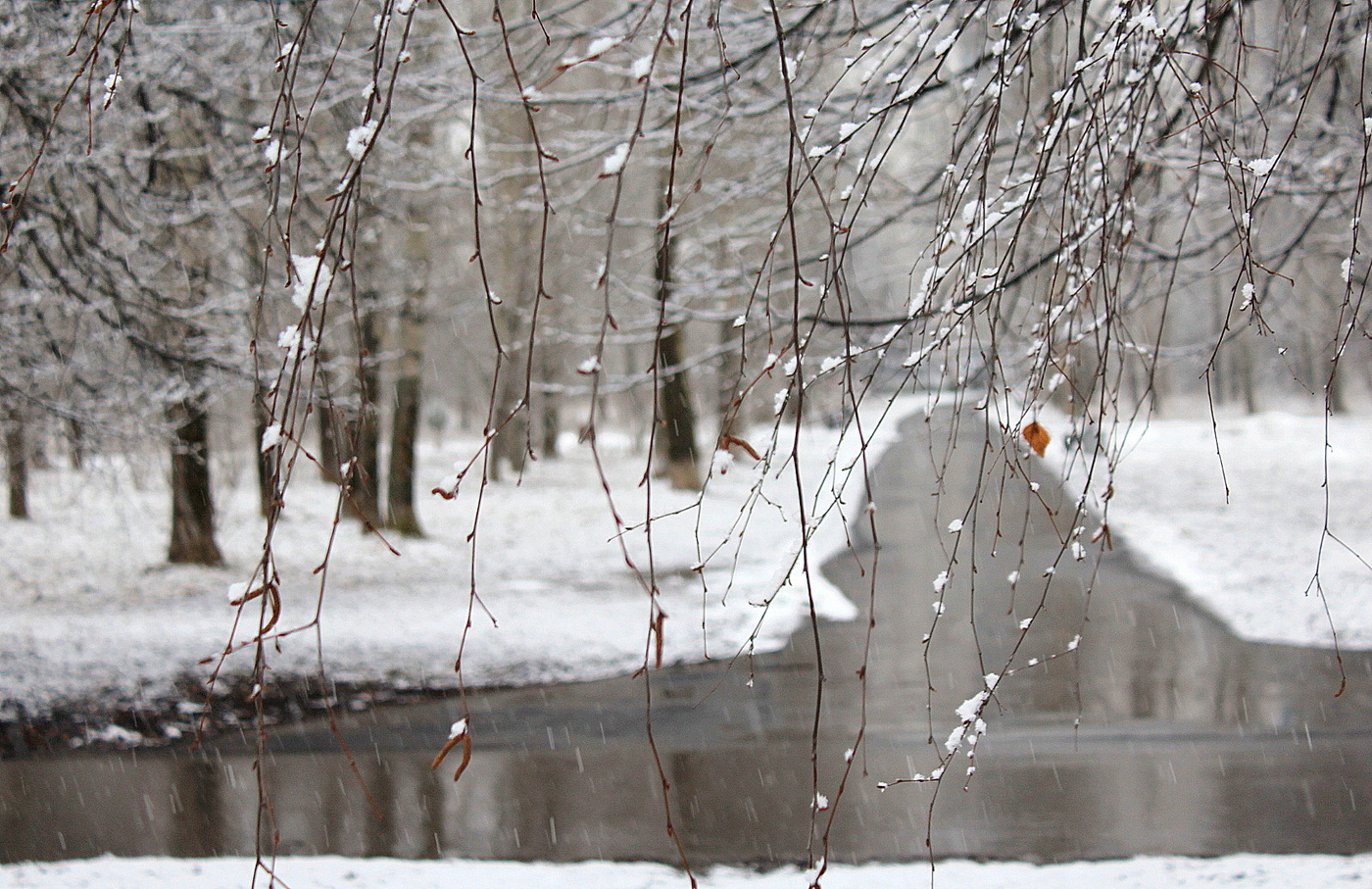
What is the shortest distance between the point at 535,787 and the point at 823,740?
161 centimetres

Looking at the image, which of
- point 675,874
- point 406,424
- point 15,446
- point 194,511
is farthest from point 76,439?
point 406,424

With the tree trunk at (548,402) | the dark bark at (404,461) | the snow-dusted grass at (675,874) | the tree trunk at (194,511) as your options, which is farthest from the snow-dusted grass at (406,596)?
the tree trunk at (548,402)

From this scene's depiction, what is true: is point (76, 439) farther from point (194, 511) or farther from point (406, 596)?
→ point (194, 511)

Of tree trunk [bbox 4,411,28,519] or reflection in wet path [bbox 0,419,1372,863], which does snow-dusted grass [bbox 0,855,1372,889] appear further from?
tree trunk [bbox 4,411,28,519]

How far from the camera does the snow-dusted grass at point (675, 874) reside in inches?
171

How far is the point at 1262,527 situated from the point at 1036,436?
1368 centimetres

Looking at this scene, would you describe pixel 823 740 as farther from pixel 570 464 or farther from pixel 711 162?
pixel 570 464

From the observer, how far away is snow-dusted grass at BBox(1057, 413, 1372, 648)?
896 cm

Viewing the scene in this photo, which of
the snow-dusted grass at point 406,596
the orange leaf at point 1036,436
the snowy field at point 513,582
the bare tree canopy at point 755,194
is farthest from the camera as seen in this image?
the snowy field at point 513,582

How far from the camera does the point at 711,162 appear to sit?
52.9 ft

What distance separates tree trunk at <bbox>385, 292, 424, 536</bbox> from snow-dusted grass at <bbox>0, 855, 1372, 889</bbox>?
37.0ft

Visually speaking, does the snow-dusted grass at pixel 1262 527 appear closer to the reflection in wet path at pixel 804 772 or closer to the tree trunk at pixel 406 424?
the reflection in wet path at pixel 804 772

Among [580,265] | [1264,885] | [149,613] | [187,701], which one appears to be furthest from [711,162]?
[1264,885]

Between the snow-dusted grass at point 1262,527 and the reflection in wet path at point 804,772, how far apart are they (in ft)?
2.97
